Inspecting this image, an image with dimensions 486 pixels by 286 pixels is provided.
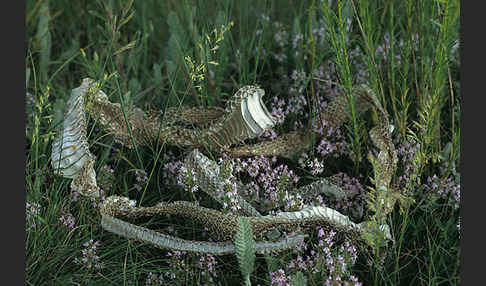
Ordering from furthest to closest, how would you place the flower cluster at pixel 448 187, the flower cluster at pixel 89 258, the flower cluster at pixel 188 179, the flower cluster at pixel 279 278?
the flower cluster at pixel 448 187 → the flower cluster at pixel 188 179 → the flower cluster at pixel 89 258 → the flower cluster at pixel 279 278

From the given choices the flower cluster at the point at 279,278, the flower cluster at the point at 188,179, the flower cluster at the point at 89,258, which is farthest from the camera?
the flower cluster at the point at 188,179

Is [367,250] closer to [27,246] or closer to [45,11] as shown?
[27,246]

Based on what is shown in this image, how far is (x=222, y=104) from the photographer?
2.35m

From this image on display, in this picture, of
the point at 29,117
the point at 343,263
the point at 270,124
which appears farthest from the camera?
the point at 29,117

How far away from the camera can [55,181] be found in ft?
6.17

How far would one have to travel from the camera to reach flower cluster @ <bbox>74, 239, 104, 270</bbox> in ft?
5.48

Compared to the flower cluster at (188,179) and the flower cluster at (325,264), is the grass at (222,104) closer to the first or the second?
the flower cluster at (325,264)

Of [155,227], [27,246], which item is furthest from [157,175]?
[27,246]

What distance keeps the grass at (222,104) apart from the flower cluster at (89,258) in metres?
0.01

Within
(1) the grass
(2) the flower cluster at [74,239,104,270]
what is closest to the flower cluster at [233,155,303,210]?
(1) the grass

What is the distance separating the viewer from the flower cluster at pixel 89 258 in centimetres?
167

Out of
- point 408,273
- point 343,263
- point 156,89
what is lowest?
point 408,273

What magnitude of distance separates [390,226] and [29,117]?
1488 millimetres

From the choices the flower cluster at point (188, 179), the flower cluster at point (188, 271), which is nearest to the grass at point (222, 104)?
the flower cluster at point (188, 271)
